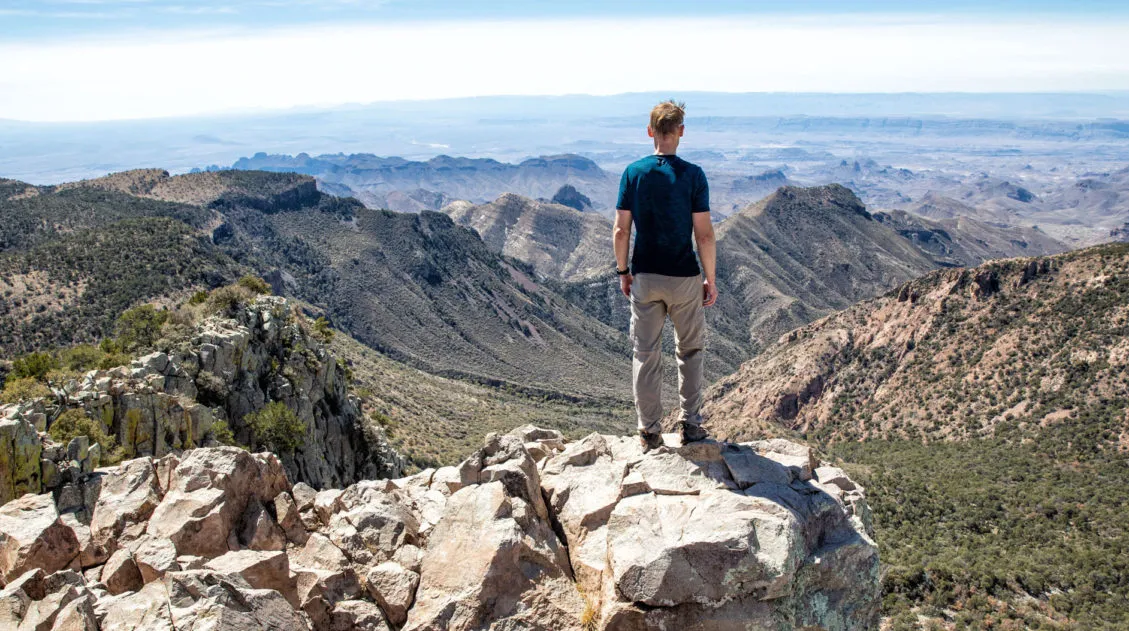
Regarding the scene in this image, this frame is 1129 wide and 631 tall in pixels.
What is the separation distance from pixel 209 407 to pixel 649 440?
1934 cm

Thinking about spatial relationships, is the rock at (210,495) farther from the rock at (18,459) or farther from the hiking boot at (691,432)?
the hiking boot at (691,432)

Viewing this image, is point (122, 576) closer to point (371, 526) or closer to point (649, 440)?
point (371, 526)

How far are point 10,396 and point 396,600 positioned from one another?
59.8ft

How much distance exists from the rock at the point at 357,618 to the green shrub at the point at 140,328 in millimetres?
23027

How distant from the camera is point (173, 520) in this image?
10828 millimetres

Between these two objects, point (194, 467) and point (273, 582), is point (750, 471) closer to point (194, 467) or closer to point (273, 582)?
point (273, 582)

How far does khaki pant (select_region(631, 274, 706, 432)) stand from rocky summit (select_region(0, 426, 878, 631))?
68cm

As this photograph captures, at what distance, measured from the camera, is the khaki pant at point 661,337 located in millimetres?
11367

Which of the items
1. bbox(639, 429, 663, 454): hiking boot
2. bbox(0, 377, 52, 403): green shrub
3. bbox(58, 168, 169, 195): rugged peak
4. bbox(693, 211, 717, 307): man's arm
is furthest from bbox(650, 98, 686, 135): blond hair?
bbox(58, 168, 169, 195): rugged peak

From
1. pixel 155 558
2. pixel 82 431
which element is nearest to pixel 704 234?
pixel 155 558

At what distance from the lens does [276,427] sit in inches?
1091

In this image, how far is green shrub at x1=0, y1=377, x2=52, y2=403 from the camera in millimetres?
19916

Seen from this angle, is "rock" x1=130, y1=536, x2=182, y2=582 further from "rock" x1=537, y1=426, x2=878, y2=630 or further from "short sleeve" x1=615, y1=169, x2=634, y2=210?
"short sleeve" x1=615, y1=169, x2=634, y2=210

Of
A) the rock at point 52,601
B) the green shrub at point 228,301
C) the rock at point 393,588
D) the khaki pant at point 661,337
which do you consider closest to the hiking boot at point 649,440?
the khaki pant at point 661,337
